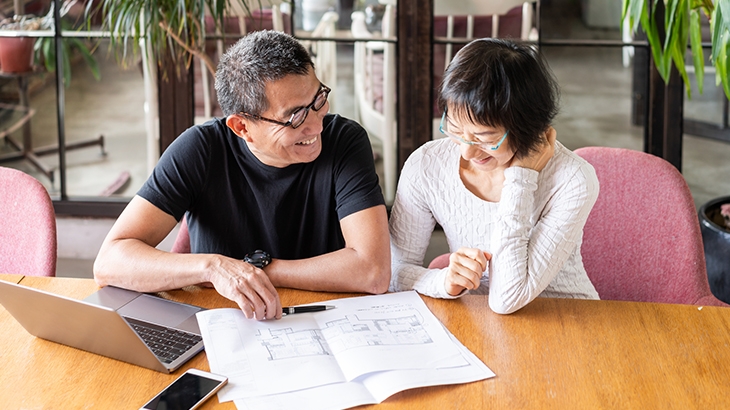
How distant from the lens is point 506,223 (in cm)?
157

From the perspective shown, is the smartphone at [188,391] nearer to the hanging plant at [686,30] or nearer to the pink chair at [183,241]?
the pink chair at [183,241]

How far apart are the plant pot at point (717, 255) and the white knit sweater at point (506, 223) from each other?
3.24ft

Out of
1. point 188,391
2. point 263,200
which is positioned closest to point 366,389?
point 188,391

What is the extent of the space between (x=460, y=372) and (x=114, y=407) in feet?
1.89

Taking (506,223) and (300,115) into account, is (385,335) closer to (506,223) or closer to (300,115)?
(506,223)

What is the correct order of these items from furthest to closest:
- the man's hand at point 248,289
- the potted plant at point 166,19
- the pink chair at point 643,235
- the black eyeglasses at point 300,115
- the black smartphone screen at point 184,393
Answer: the potted plant at point 166,19, the pink chair at point 643,235, the black eyeglasses at point 300,115, the man's hand at point 248,289, the black smartphone screen at point 184,393

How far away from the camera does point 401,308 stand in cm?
152

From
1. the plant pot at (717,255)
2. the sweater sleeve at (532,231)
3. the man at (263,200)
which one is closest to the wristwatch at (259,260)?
the man at (263,200)

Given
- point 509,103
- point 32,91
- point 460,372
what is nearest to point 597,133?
point 509,103

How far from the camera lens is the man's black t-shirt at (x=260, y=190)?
5.84 ft

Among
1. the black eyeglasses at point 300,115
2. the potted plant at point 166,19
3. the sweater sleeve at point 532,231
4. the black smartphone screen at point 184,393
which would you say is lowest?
the black smartphone screen at point 184,393

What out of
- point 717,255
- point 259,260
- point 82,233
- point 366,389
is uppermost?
point 259,260

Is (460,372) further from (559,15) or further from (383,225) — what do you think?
(559,15)

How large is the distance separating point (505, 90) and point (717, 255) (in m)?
1.39
